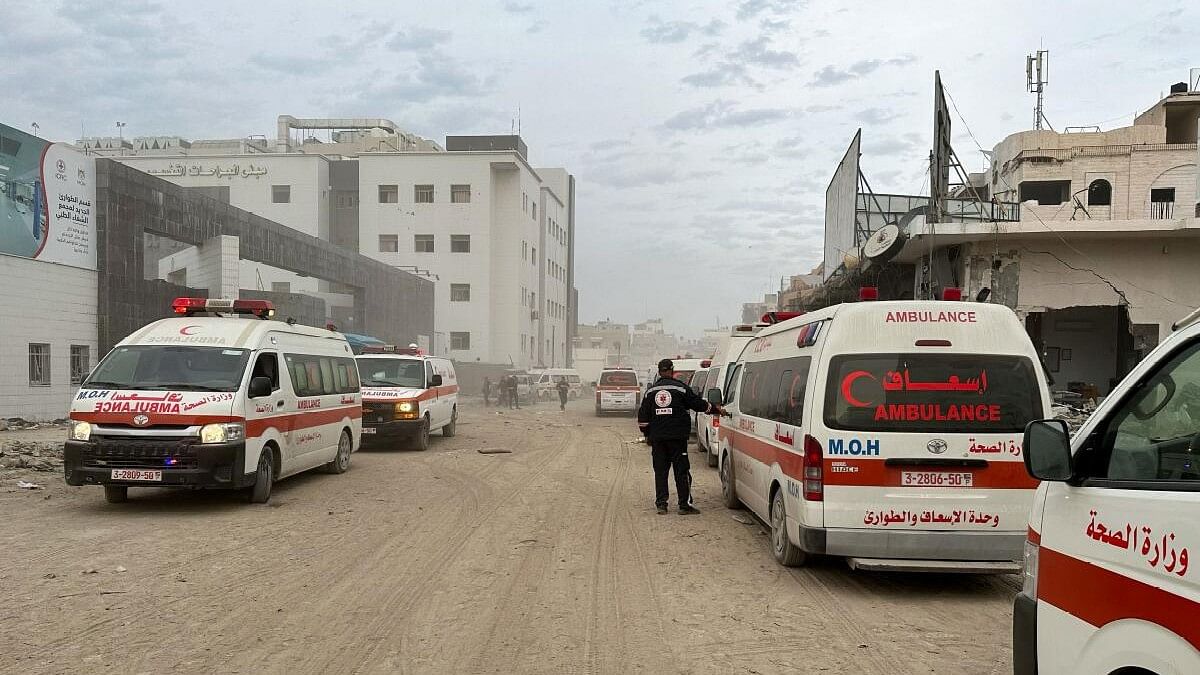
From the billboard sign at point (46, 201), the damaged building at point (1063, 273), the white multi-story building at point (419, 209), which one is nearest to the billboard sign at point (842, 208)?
the damaged building at point (1063, 273)

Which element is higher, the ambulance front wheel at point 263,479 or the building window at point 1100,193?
the building window at point 1100,193

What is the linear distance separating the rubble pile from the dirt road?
2.33 meters

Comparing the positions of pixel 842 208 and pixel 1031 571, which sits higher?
pixel 842 208

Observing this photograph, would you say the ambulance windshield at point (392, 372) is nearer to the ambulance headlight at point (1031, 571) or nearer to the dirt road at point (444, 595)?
the dirt road at point (444, 595)

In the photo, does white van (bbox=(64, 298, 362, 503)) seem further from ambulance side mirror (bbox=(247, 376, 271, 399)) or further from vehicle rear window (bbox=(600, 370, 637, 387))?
vehicle rear window (bbox=(600, 370, 637, 387))

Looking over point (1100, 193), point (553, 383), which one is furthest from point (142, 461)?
point (553, 383)

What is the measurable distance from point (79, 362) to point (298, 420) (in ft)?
43.2

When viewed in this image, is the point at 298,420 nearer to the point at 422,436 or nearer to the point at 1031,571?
the point at 422,436

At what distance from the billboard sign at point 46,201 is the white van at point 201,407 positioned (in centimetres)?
1052

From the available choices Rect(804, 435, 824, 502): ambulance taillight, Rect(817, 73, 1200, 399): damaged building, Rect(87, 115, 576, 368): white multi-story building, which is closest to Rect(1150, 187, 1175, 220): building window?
Rect(817, 73, 1200, 399): damaged building

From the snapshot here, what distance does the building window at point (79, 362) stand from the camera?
21.1 meters

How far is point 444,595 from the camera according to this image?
254 inches

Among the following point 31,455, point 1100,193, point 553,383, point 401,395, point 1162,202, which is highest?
point 1100,193

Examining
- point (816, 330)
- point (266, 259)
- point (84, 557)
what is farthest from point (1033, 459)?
point (266, 259)
